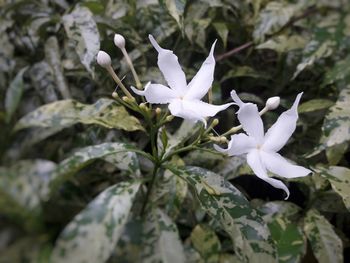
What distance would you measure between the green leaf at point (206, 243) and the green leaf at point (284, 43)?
0.44 m

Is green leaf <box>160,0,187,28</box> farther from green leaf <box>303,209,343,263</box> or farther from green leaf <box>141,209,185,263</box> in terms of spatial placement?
green leaf <box>303,209,343,263</box>

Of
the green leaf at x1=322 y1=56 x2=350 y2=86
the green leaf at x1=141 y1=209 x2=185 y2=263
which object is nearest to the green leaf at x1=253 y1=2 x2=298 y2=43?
the green leaf at x1=322 y1=56 x2=350 y2=86

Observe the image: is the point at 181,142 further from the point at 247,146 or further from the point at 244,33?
the point at 244,33

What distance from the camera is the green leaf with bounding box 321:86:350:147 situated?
0.80 meters

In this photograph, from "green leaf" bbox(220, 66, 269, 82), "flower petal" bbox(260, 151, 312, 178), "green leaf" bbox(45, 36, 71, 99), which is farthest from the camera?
"green leaf" bbox(220, 66, 269, 82)

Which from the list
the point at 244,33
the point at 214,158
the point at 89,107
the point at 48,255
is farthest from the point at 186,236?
the point at 244,33

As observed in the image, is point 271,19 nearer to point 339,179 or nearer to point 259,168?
point 339,179

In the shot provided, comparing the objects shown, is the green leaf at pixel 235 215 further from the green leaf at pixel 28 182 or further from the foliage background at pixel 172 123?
the green leaf at pixel 28 182

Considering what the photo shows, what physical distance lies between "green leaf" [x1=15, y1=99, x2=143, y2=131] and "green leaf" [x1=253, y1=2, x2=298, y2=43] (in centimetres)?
42

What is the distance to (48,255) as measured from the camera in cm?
55

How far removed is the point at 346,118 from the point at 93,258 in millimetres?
516

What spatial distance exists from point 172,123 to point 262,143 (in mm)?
404

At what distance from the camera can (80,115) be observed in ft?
2.55

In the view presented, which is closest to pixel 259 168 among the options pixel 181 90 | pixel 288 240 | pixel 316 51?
pixel 181 90
